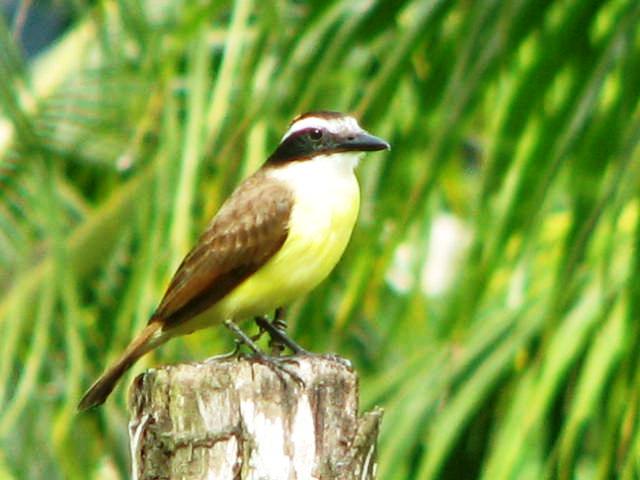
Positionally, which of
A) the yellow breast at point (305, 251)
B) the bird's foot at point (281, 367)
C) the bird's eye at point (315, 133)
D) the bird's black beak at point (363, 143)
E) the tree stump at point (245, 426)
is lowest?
the tree stump at point (245, 426)

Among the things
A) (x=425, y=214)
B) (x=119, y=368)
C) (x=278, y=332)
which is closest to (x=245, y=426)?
(x=119, y=368)

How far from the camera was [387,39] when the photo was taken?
16.6ft

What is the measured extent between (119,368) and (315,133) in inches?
34.7

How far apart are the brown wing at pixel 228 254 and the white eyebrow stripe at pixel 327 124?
19 cm

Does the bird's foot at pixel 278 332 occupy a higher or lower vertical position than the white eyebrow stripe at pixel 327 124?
lower

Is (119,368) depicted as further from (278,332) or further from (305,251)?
(305,251)

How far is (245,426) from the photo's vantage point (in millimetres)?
3373

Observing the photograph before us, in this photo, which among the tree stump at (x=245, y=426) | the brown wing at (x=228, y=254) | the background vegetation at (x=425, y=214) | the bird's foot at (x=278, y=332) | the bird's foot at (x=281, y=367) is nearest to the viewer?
the tree stump at (x=245, y=426)

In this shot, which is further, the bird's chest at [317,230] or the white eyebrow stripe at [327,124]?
the white eyebrow stripe at [327,124]

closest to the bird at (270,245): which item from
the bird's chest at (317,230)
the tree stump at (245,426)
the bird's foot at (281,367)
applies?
the bird's chest at (317,230)

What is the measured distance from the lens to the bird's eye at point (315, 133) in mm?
5055

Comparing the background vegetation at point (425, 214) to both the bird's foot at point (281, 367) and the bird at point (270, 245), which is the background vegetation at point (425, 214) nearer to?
the bird at point (270, 245)

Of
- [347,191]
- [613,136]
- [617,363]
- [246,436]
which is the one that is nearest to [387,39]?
[347,191]

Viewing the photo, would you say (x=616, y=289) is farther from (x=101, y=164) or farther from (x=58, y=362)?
(x=101, y=164)
